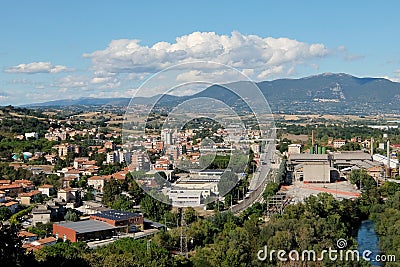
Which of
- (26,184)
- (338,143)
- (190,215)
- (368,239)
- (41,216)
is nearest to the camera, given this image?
(368,239)

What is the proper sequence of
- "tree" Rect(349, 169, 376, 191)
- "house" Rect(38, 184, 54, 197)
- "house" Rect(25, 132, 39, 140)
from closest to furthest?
"house" Rect(38, 184, 54, 197) < "tree" Rect(349, 169, 376, 191) < "house" Rect(25, 132, 39, 140)

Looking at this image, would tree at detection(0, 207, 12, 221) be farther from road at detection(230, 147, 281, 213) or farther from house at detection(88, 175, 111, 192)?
road at detection(230, 147, 281, 213)

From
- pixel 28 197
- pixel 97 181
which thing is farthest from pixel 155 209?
pixel 97 181

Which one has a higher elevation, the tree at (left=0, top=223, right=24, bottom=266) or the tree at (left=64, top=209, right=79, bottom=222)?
the tree at (left=0, top=223, right=24, bottom=266)

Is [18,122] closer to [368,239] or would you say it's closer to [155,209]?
[155,209]

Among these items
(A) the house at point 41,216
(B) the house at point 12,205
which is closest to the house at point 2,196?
(B) the house at point 12,205

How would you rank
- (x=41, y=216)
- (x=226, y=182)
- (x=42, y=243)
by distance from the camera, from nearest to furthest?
(x=42, y=243) < (x=41, y=216) < (x=226, y=182)
